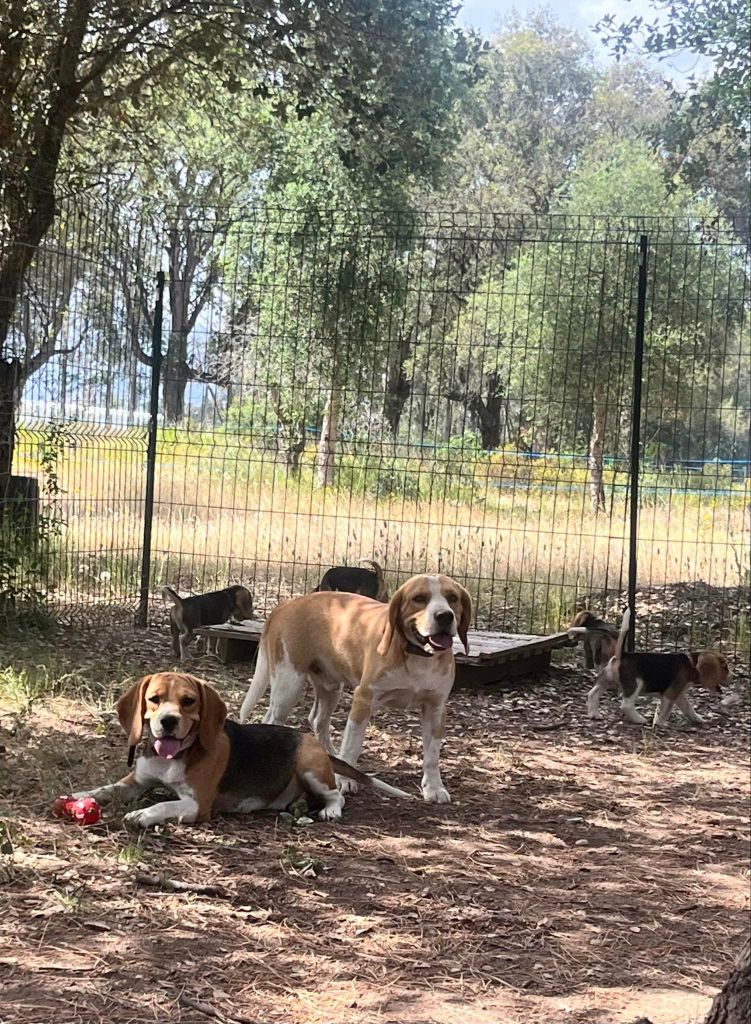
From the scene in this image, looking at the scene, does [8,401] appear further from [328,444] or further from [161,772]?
[161,772]

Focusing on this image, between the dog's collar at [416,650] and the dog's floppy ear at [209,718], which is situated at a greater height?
the dog's collar at [416,650]

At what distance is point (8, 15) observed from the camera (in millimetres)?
9062

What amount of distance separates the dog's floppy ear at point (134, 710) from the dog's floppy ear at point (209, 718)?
0.80ft

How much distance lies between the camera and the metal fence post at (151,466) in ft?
34.6

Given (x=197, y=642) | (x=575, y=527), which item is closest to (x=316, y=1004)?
(x=197, y=642)

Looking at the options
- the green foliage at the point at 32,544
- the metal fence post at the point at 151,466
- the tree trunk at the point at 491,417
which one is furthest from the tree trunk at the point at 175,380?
the tree trunk at the point at 491,417

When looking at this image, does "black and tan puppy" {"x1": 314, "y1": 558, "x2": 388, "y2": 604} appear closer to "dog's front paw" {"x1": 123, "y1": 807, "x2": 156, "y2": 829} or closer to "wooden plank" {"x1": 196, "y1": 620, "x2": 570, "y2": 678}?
"wooden plank" {"x1": 196, "y1": 620, "x2": 570, "y2": 678}

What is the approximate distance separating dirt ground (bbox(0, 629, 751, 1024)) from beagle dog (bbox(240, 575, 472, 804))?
37 centimetres

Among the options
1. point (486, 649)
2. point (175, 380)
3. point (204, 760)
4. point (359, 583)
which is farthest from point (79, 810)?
point (175, 380)

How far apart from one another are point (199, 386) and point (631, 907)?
25.6 feet

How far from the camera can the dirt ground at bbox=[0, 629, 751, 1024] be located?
11.0 ft

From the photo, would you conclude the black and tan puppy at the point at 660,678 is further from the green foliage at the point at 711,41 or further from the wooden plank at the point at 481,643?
the green foliage at the point at 711,41

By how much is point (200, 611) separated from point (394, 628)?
12.4 feet

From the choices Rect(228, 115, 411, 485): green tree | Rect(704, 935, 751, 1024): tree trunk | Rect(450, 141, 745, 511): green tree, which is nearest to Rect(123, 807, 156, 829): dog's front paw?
Rect(704, 935, 751, 1024): tree trunk
